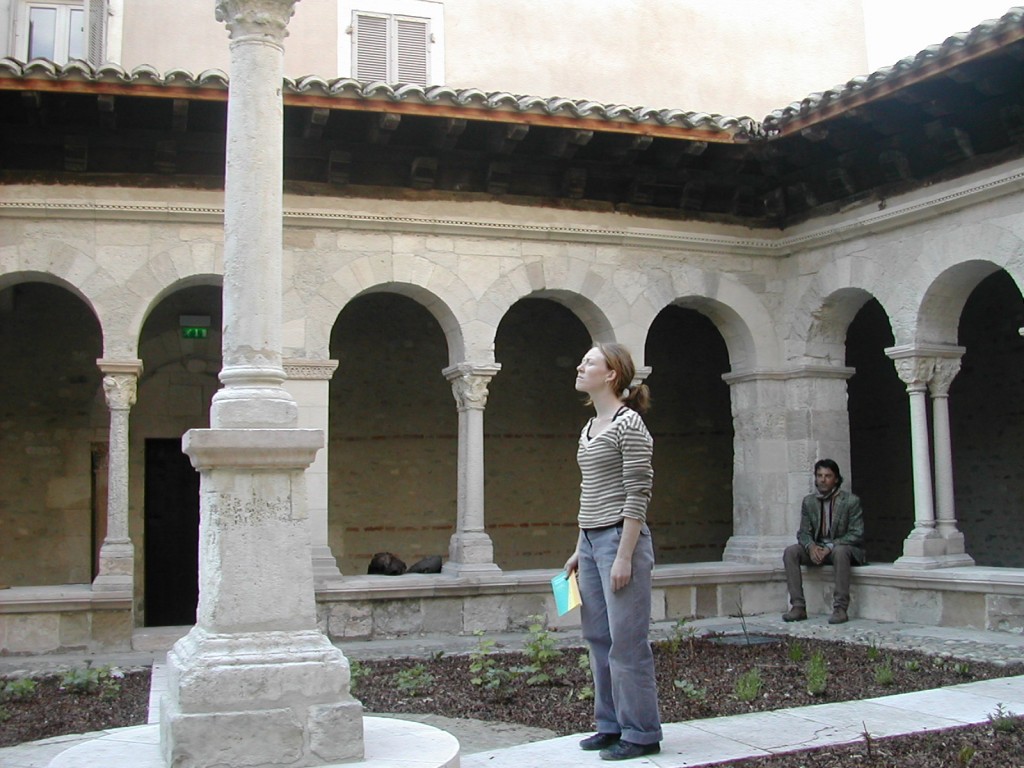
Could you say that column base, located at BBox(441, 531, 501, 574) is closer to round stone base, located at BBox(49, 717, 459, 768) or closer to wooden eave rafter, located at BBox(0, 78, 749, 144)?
wooden eave rafter, located at BBox(0, 78, 749, 144)

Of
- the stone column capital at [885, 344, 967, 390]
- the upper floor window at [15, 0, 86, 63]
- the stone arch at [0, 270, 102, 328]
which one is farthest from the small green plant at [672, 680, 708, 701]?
the upper floor window at [15, 0, 86, 63]

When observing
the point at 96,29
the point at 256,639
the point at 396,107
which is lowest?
the point at 256,639

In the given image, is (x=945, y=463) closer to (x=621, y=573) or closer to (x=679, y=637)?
(x=679, y=637)

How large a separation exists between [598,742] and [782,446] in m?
6.20

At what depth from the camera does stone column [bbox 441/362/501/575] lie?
9164mm

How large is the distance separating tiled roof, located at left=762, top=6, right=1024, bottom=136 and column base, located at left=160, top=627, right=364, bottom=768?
598 centimetres

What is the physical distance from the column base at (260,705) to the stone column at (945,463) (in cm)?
651

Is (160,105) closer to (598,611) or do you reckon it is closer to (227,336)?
(227,336)

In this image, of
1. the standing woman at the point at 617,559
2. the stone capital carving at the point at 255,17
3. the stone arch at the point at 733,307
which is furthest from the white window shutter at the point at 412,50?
the standing woman at the point at 617,559

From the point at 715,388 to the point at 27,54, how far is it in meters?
8.11

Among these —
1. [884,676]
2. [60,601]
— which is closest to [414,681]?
[884,676]

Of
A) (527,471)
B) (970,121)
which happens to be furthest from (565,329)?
(970,121)

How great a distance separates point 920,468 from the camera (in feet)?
30.7

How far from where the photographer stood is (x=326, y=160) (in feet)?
30.4
